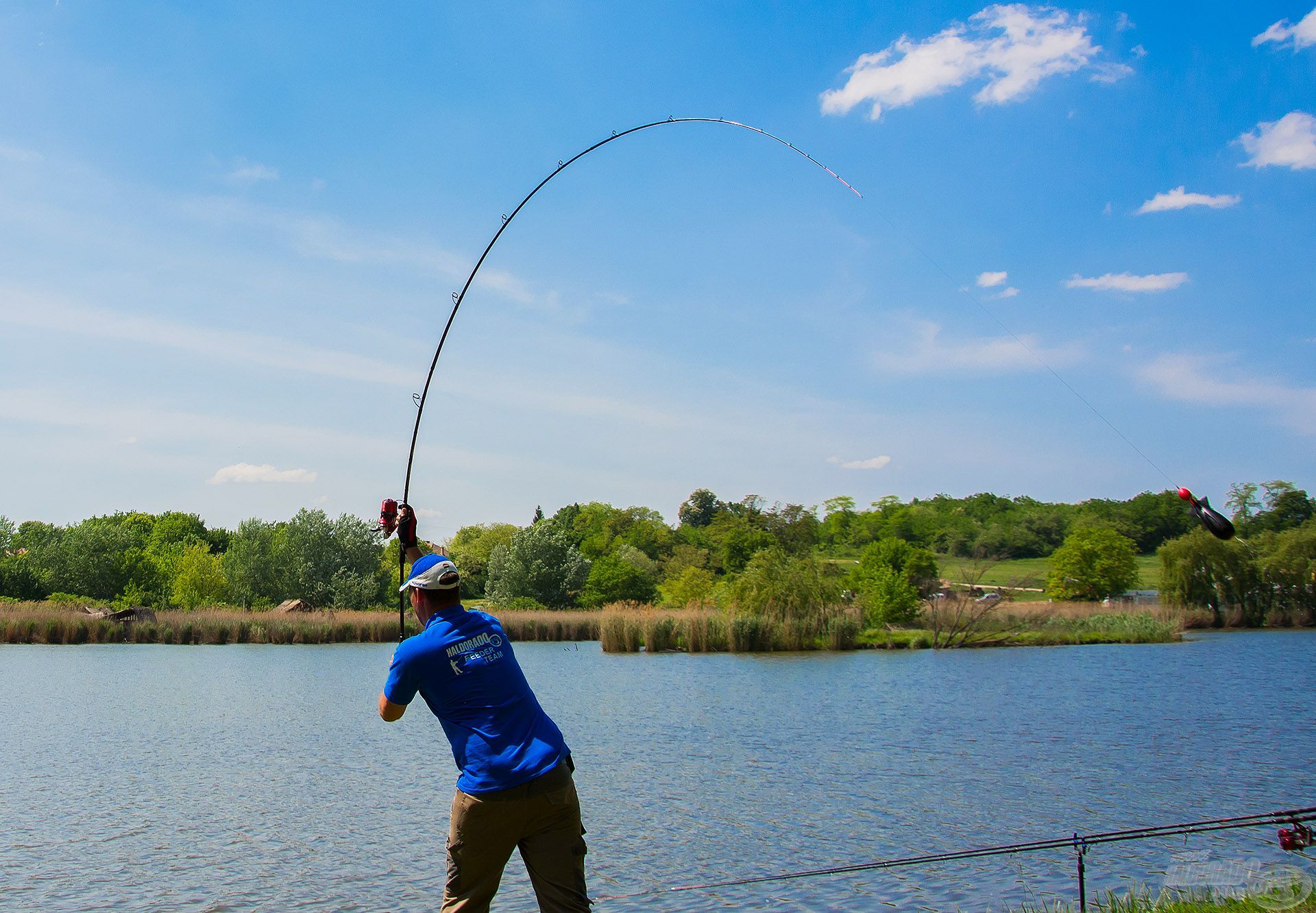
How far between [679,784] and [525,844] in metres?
8.63

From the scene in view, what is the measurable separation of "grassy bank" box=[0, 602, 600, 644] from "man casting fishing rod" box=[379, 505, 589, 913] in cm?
3461

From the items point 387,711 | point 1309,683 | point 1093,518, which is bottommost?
point 1309,683

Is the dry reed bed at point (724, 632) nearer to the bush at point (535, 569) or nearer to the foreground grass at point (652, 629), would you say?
the foreground grass at point (652, 629)

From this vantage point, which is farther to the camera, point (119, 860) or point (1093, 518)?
point (1093, 518)

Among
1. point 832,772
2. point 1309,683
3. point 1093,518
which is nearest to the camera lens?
point 832,772

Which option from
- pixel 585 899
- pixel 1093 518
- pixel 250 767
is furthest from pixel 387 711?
pixel 1093 518

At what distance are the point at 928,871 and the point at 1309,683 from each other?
2090 centimetres

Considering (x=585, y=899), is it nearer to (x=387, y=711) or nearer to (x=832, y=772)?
(x=387, y=711)

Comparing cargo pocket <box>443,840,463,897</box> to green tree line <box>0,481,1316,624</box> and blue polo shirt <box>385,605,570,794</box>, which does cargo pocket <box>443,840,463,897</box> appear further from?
green tree line <box>0,481,1316,624</box>

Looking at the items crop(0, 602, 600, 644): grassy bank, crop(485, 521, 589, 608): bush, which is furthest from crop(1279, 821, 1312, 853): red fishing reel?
crop(485, 521, 589, 608): bush

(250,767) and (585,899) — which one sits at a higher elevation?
(585,899)

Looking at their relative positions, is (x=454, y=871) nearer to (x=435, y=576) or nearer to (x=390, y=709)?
(x=390, y=709)

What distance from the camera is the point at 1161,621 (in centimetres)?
4350

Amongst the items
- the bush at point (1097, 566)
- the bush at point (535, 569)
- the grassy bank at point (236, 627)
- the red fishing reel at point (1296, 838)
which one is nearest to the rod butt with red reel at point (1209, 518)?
the red fishing reel at point (1296, 838)
